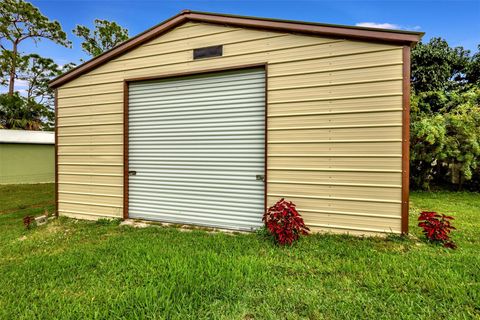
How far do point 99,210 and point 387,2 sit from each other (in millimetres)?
7716

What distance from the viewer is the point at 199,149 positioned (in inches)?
182

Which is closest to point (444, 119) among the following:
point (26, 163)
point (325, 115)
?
point (325, 115)

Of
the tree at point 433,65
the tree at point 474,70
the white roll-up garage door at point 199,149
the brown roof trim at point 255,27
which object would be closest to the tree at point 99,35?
the brown roof trim at point 255,27

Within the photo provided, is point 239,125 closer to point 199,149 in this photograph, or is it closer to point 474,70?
point 199,149

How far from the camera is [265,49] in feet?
13.4

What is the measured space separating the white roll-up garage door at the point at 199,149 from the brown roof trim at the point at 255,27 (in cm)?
74

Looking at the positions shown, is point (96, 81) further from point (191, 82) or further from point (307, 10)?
point (307, 10)

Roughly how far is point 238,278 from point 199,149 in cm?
262

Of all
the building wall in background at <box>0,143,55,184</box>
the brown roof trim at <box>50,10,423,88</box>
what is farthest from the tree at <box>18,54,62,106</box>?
the brown roof trim at <box>50,10,423,88</box>

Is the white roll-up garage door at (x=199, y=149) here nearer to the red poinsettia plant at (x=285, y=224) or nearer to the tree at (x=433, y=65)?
the red poinsettia plant at (x=285, y=224)

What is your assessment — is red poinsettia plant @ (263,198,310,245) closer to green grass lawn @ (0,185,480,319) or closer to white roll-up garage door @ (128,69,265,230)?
green grass lawn @ (0,185,480,319)

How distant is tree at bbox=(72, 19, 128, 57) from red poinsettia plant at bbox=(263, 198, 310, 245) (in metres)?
20.5

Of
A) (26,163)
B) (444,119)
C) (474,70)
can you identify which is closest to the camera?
(444,119)

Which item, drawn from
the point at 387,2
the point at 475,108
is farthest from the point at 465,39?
the point at 387,2
